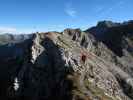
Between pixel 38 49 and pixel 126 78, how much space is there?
53869mm

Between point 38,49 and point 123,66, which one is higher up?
point 38,49

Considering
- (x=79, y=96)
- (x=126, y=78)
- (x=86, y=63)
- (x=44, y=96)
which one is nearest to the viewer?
(x=79, y=96)

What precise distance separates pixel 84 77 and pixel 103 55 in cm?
6852

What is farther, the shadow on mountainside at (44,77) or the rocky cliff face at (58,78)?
the shadow on mountainside at (44,77)

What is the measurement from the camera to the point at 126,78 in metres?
148

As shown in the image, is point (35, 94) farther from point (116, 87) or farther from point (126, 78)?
point (126, 78)

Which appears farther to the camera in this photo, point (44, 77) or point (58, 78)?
point (44, 77)

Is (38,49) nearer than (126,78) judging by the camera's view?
Yes

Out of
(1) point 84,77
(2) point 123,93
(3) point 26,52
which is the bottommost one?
(2) point 123,93

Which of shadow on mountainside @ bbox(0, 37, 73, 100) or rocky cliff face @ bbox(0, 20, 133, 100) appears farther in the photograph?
shadow on mountainside @ bbox(0, 37, 73, 100)

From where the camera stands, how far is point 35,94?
390ft

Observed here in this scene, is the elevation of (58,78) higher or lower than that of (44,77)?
higher

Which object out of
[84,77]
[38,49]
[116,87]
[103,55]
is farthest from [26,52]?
[103,55]

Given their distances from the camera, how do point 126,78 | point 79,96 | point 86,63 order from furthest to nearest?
point 126,78
point 86,63
point 79,96
